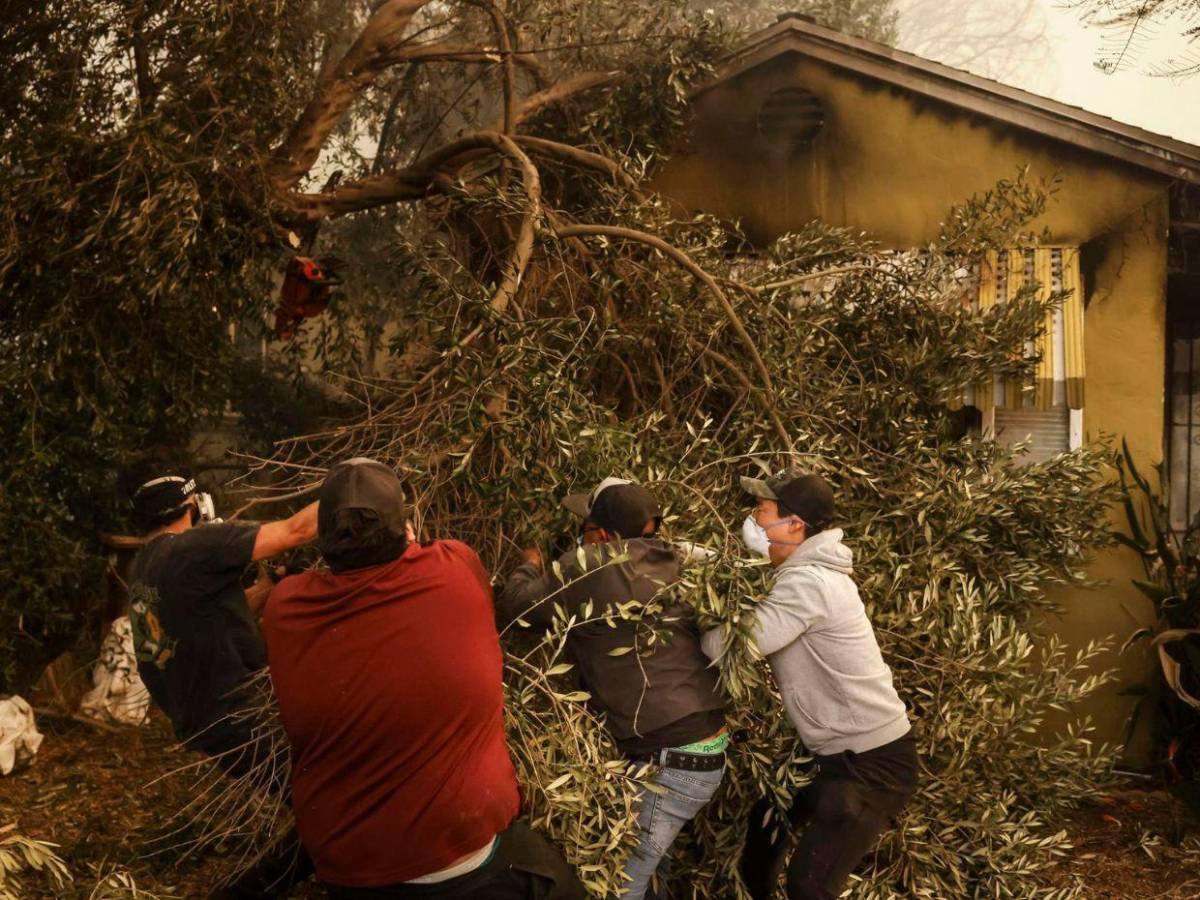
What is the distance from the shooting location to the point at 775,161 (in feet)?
29.8

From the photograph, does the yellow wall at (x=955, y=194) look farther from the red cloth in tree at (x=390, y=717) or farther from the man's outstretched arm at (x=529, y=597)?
the red cloth in tree at (x=390, y=717)

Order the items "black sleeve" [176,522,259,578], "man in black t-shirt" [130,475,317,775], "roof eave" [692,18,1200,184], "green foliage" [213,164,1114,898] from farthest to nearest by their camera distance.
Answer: "roof eave" [692,18,1200,184]
"green foliage" [213,164,1114,898]
"man in black t-shirt" [130,475,317,775]
"black sleeve" [176,522,259,578]

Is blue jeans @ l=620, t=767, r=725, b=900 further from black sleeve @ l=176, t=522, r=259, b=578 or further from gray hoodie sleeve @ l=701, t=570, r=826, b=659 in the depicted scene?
black sleeve @ l=176, t=522, r=259, b=578

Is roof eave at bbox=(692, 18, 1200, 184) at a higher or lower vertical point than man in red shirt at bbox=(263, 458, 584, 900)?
higher

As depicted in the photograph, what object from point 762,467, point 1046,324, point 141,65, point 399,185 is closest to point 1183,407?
point 1046,324

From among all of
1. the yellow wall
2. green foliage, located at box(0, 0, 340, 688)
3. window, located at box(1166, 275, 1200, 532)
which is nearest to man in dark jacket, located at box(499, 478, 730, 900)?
green foliage, located at box(0, 0, 340, 688)

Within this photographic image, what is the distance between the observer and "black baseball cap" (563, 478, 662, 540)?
452 centimetres

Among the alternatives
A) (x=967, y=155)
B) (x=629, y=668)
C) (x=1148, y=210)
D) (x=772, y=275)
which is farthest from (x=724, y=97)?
(x=629, y=668)

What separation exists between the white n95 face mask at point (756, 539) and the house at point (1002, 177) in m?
3.91

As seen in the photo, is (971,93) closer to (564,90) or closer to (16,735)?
(564,90)

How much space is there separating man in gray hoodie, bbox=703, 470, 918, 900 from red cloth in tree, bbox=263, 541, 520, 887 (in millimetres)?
1389

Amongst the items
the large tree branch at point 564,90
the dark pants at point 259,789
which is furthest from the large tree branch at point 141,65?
the dark pants at point 259,789

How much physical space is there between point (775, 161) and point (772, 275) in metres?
2.19

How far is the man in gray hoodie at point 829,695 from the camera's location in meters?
4.55
